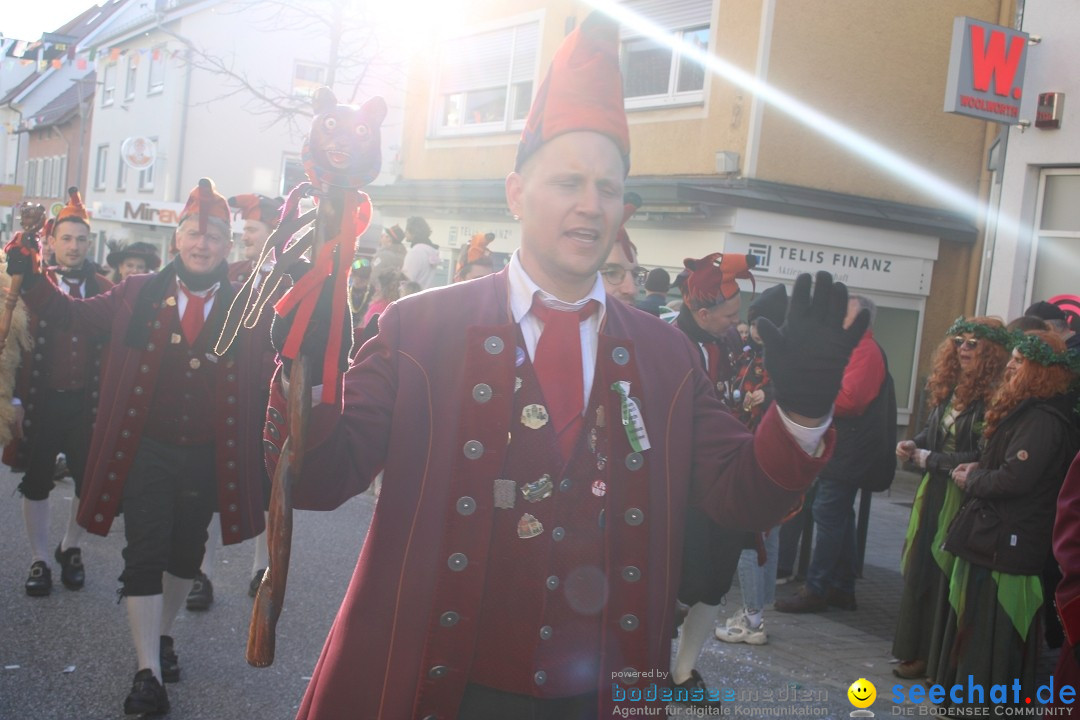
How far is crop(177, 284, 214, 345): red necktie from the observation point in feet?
16.7

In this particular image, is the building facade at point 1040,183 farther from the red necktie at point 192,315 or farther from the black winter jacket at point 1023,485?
the red necktie at point 192,315

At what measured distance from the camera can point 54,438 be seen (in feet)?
21.6

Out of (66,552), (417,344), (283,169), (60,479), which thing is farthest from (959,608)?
(283,169)

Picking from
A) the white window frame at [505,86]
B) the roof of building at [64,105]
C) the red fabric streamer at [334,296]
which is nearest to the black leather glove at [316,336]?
the red fabric streamer at [334,296]

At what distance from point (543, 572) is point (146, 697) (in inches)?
118

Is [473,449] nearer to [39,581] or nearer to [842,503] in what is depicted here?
[39,581]

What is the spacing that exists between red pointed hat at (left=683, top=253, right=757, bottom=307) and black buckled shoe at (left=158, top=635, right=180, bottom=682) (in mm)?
3179

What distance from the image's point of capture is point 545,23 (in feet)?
57.6

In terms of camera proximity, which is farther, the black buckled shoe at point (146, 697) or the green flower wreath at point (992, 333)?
the green flower wreath at point (992, 333)

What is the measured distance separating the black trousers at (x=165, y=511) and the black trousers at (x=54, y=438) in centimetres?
169

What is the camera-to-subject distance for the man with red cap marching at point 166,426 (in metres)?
4.79

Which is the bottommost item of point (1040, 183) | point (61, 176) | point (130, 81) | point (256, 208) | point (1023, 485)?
point (1023, 485)

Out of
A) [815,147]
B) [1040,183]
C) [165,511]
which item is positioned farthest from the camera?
[815,147]

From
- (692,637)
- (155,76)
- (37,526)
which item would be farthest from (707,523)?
(155,76)
